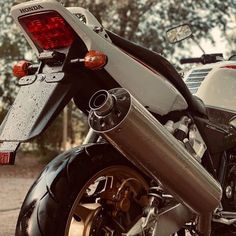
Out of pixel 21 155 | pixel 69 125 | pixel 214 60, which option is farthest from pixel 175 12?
pixel 214 60

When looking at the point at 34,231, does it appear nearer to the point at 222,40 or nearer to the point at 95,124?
the point at 95,124

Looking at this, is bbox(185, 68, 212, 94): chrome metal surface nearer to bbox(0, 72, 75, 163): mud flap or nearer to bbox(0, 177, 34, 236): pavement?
bbox(0, 72, 75, 163): mud flap

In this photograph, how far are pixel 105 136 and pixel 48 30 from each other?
0.65m

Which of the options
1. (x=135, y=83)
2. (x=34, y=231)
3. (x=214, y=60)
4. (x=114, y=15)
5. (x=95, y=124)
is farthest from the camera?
(x=114, y=15)

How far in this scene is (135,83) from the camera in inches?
114

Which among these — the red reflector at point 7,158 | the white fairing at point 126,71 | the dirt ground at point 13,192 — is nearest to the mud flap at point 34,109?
the red reflector at point 7,158

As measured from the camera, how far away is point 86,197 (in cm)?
286

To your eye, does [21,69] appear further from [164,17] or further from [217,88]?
[164,17]

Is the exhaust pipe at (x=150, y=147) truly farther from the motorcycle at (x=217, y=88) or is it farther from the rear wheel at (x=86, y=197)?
the motorcycle at (x=217, y=88)

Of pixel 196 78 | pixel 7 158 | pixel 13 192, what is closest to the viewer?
pixel 7 158

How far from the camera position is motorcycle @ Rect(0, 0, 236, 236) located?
2504mm

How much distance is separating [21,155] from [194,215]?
18786 millimetres

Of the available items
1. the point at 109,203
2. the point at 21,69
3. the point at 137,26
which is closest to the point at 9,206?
the point at 21,69

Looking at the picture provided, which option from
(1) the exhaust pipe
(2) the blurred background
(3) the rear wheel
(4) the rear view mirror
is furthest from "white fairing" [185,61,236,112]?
(2) the blurred background
